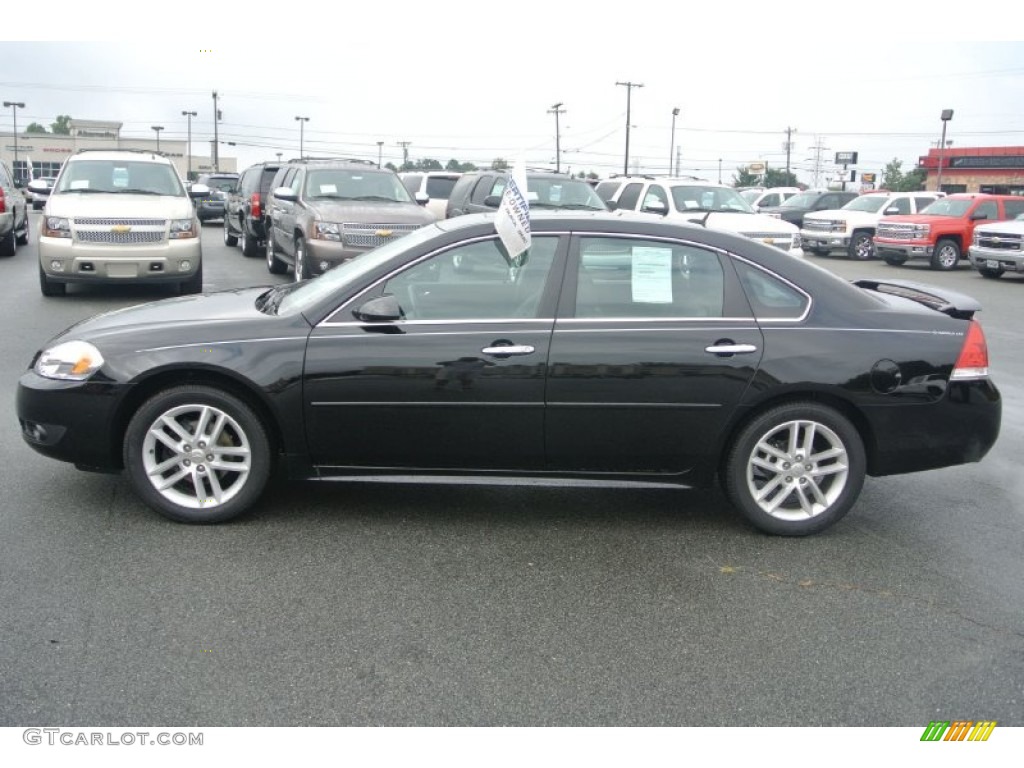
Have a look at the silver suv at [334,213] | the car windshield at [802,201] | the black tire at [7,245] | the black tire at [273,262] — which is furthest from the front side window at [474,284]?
the car windshield at [802,201]

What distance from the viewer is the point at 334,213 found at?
13297 millimetres

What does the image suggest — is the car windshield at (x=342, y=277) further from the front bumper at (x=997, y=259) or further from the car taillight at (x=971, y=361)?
the front bumper at (x=997, y=259)

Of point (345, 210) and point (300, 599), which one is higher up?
point (345, 210)

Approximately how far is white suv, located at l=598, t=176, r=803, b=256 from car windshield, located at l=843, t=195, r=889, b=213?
973 centimetres

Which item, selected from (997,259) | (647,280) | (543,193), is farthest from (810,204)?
(647,280)

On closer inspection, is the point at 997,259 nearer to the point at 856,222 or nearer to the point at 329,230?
the point at 856,222

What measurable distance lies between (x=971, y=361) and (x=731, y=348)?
4.15ft

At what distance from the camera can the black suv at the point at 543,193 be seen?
15352 mm

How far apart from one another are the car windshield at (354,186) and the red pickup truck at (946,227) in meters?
14.5

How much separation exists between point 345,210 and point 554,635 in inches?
408

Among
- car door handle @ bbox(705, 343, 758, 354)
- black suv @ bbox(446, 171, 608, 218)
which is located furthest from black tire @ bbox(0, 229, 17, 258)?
car door handle @ bbox(705, 343, 758, 354)

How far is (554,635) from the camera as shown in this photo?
3871 millimetres

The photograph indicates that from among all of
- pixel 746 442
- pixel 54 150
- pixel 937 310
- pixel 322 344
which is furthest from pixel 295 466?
pixel 54 150
